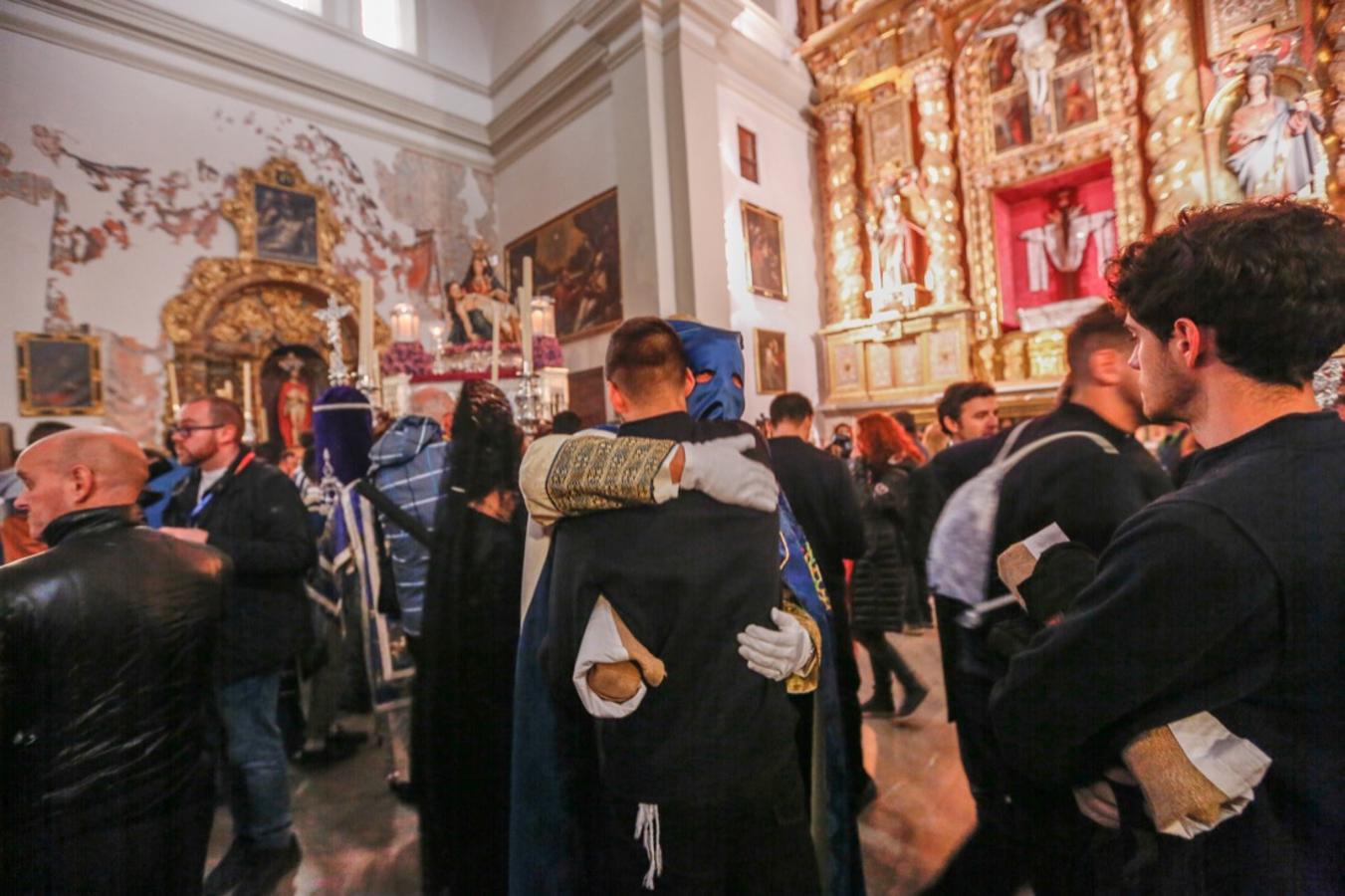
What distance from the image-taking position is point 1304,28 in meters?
7.70

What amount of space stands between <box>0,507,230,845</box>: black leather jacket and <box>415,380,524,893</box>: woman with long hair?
669 millimetres

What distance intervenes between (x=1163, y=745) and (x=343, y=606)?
11.5 ft

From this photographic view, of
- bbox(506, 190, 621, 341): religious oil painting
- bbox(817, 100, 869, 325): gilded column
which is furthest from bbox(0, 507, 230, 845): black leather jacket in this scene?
bbox(817, 100, 869, 325): gilded column

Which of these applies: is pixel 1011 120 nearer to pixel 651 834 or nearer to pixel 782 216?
pixel 782 216

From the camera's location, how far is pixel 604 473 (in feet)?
4.23

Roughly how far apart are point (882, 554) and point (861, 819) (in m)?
1.69

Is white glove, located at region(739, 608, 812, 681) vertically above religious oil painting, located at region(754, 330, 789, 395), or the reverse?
religious oil painting, located at region(754, 330, 789, 395)

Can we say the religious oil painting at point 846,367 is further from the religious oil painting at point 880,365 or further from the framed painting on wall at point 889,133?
the framed painting on wall at point 889,133

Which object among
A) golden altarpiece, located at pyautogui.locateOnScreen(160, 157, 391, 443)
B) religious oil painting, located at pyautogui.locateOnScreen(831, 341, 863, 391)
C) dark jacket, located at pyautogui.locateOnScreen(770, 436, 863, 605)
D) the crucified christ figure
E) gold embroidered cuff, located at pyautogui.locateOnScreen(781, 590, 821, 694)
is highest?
the crucified christ figure

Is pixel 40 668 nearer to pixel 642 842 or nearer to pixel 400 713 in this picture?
pixel 642 842

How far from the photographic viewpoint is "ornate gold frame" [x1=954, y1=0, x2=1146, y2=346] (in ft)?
29.3

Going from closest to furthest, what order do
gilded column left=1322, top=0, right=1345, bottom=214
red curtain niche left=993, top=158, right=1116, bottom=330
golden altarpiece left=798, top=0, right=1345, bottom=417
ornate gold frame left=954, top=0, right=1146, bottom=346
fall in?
gilded column left=1322, top=0, right=1345, bottom=214, golden altarpiece left=798, top=0, right=1345, bottom=417, ornate gold frame left=954, top=0, right=1146, bottom=346, red curtain niche left=993, top=158, right=1116, bottom=330

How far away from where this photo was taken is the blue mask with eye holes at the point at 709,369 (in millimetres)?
1828

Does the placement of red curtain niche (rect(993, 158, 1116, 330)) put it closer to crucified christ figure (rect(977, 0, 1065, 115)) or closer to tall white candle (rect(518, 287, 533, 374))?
crucified christ figure (rect(977, 0, 1065, 115))
